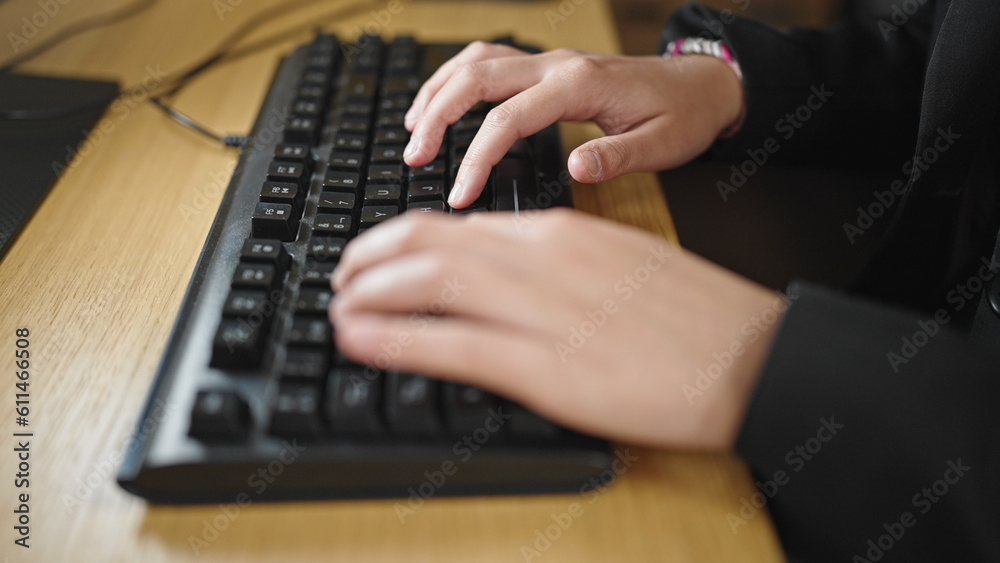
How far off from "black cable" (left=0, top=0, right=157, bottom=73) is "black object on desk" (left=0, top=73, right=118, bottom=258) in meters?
0.04

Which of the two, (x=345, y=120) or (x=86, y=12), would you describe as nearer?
(x=345, y=120)

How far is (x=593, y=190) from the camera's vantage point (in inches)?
22.4

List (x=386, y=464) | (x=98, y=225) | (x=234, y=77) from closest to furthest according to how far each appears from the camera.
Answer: (x=386, y=464), (x=98, y=225), (x=234, y=77)

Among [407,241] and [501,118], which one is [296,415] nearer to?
[407,241]

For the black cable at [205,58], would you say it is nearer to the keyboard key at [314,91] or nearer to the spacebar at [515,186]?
the keyboard key at [314,91]

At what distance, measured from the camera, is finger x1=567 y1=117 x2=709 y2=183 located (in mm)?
507

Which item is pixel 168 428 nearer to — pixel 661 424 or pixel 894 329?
pixel 661 424

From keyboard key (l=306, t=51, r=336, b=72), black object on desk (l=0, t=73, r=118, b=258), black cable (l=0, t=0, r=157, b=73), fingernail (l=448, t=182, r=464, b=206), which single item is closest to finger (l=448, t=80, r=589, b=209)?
fingernail (l=448, t=182, r=464, b=206)

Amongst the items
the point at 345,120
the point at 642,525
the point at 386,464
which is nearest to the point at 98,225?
the point at 345,120

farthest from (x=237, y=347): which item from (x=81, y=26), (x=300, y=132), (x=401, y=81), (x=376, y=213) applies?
(x=81, y=26)

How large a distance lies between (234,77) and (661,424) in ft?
1.96

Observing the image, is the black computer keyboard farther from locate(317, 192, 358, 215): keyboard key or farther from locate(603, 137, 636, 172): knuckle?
locate(603, 137, 636, 172): knuckle

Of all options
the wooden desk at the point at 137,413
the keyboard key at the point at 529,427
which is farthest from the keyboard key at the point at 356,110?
the keyboard key at the point at 529,427

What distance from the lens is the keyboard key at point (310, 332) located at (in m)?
0.36
